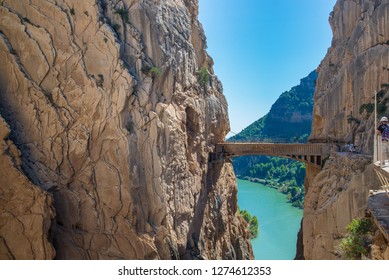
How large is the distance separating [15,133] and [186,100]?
32.8 feet

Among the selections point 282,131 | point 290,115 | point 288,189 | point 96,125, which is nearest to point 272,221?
point 288,189

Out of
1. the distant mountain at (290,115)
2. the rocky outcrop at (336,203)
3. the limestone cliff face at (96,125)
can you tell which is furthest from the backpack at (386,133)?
the distant mountain at (290,115)

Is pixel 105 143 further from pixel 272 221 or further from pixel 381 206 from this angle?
pixel 272 221

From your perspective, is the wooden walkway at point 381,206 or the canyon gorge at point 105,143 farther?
the canyon gorge at point 105,143

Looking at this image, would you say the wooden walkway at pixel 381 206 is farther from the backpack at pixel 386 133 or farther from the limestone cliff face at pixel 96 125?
the limestone cliff face at pixel 96 125

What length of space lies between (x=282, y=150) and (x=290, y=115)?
89.7 metres

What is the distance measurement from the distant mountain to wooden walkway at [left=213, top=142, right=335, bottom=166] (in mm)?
78893

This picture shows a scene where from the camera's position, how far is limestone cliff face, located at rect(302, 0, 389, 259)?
1472 cm

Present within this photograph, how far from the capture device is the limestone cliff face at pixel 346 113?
579 inches

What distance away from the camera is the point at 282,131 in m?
111

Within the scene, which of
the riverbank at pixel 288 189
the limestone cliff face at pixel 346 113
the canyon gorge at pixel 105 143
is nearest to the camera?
the limestone cliff face at pixel 346 113

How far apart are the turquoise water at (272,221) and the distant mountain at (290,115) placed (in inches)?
1192

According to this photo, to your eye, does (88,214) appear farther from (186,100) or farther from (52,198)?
(186,100)
